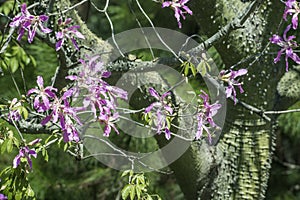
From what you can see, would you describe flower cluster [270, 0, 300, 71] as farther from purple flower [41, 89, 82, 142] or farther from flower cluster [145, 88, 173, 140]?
purple flower [41, 89, 82, 142]

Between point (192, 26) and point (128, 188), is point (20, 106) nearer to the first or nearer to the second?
point (128, 188)

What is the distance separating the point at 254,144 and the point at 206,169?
133mm

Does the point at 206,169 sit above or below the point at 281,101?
below

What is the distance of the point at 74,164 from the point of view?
2.00 m

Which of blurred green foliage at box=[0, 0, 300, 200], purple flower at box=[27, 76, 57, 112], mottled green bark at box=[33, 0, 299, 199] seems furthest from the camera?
blurred green foliage at box=[0, 0, 300, 200]

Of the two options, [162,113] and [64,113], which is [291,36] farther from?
[64,113]

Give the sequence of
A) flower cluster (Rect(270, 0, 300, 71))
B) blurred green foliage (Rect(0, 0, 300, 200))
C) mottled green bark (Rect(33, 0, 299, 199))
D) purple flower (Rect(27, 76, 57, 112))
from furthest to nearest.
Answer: blurred green foliage (Rect(0, 0, 300, 200)), mottled green bark (Rect(33, 0, 299, 199)), flower cluster (Rect(270, 0, 300, 71)), purple flower (Rect(27, 76, 57, 112))

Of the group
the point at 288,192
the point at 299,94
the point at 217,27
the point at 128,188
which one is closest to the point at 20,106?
the point at 128,188

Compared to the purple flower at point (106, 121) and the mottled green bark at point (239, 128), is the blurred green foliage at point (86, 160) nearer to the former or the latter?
the mottled green bark at point (239, 128)

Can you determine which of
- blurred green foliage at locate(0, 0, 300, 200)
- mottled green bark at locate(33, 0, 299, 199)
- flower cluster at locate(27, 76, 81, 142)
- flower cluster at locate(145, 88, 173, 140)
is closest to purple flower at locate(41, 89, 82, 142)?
flower cluster at locate(27, 76, 81, 142)

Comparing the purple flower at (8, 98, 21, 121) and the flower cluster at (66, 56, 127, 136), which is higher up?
the flower cluster at (66, 56, 127, 136)

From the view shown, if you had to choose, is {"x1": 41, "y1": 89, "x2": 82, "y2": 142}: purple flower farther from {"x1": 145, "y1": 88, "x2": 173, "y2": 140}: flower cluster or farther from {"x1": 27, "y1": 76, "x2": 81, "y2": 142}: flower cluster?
{"x1": 145, "y1": 88, "x2": 173, "y2": 140}: flower cluster

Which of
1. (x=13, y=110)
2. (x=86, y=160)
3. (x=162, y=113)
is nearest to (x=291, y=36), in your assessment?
(x=162, y=113)

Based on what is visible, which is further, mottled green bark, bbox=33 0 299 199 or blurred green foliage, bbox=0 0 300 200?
blurred green foliage, bbox=0 0 300 200
